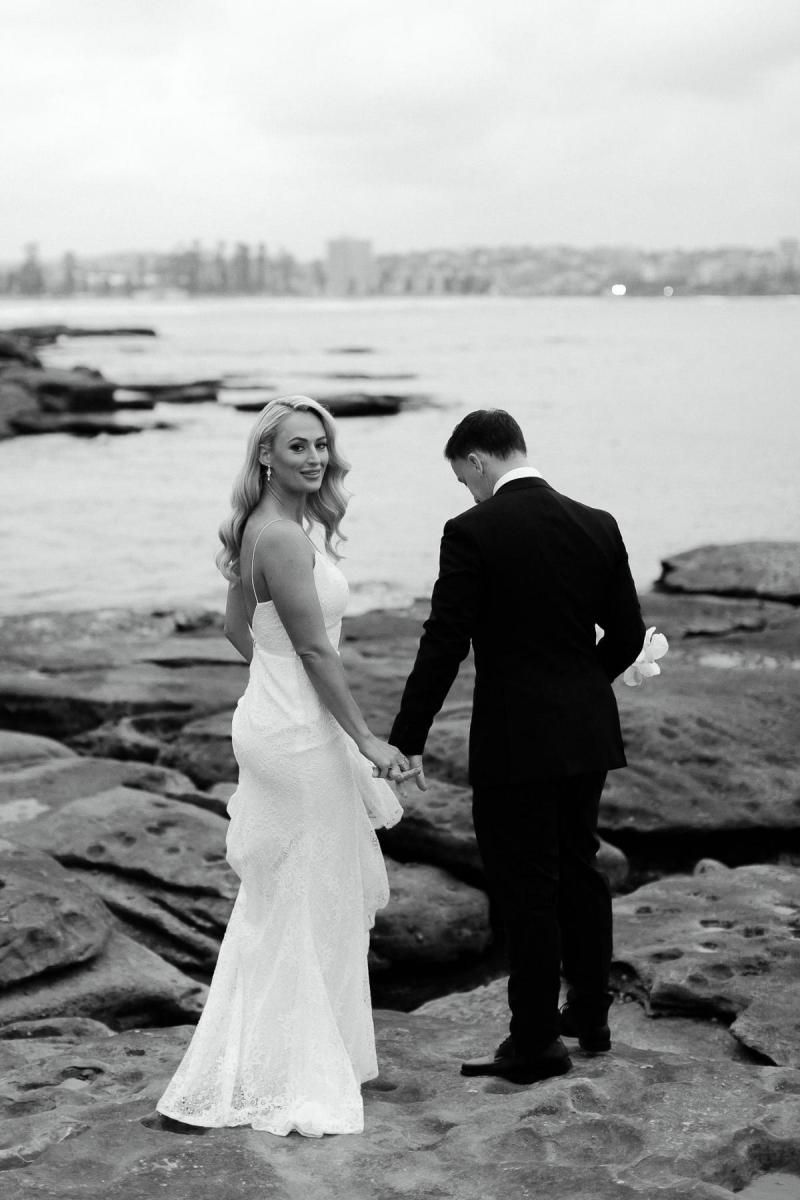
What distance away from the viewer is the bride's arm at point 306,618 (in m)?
4.23

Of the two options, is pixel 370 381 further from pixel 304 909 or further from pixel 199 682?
pixel 304 909

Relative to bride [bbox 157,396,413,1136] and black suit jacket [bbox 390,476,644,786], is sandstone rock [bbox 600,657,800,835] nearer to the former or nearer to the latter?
black suit jacket [bbox 390,476,644,786]

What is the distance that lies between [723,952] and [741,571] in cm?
1049

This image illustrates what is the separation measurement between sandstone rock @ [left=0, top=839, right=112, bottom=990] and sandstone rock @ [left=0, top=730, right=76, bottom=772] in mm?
2232

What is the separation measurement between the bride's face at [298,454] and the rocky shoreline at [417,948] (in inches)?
70.2

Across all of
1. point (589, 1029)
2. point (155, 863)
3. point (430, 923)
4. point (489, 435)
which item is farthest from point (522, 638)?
point (155, 863)

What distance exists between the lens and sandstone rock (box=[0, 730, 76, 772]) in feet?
27.9

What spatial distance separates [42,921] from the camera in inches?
233

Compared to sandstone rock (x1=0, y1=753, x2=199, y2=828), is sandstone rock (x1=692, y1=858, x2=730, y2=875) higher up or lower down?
lower down

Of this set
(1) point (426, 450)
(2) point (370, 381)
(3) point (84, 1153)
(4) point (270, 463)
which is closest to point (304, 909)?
(3) point (84, 1153)

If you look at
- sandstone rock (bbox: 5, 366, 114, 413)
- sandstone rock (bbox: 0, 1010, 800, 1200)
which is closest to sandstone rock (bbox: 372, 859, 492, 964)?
sandstone rock (bbox: 0, 1010, 800, 1200)

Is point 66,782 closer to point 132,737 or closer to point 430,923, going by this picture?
point 132,737

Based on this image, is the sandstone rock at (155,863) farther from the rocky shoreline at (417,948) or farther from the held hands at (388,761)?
the held hands at (388,761)

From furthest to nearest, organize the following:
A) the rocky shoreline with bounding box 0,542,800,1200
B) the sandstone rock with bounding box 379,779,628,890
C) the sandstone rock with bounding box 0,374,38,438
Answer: the sandstone rock with bounding box 0,374,38,438 → the sandstone rock with bounding box 379,779,628,890 → the rocky shoreline with bounding box 0,542,800,1200
